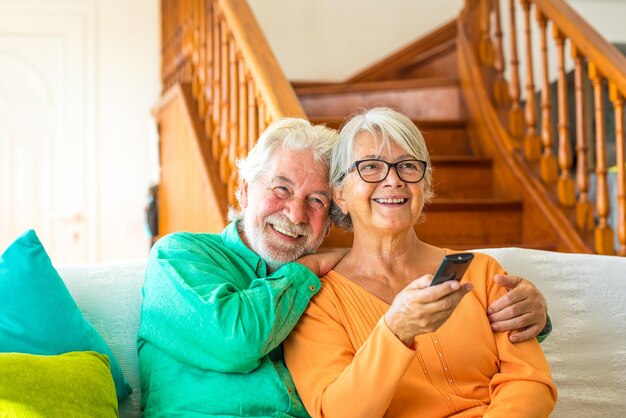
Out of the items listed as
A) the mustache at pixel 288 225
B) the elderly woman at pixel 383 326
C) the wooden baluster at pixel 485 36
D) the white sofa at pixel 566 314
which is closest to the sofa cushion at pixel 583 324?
the white sofa at pixel 566 314

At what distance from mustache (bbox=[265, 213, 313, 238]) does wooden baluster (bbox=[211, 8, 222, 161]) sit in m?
1.78

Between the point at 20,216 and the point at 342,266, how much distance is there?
423cm

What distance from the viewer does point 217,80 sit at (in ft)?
11.8

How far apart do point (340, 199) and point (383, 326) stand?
1.52 ft

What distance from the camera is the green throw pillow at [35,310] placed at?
1.60 meters

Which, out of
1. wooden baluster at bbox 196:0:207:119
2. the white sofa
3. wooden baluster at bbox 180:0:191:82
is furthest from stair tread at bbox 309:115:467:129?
the white sofa

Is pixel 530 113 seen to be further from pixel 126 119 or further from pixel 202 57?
pixel 126 119

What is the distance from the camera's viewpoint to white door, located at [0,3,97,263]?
5.55 metres

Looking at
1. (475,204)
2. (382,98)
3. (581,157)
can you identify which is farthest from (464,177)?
(382,98)

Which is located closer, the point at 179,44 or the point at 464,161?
the point at 464,161

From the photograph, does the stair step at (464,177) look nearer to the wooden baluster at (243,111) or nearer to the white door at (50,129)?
the wooden baluster at (243,111)

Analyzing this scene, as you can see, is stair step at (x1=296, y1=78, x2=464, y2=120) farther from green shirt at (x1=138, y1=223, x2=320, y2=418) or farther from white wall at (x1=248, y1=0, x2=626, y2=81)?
green shirt at (x1=138, y1=223, x2=320, y2=418)

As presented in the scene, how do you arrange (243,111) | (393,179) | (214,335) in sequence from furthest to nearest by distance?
(243,111) → (393,179) → (214,335)

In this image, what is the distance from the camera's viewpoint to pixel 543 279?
221 cm
